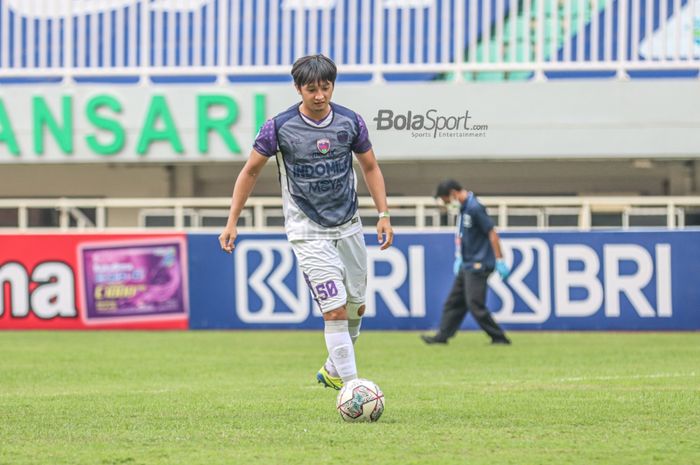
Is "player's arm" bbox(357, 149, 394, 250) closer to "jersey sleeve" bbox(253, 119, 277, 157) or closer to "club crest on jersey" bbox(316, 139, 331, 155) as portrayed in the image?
"club crest on jersey" bbox(316, 139, 331, 155)

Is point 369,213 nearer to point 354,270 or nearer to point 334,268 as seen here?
point 354,270

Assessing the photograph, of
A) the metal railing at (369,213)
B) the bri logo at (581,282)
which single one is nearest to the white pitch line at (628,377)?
the bri logo at (581,282)

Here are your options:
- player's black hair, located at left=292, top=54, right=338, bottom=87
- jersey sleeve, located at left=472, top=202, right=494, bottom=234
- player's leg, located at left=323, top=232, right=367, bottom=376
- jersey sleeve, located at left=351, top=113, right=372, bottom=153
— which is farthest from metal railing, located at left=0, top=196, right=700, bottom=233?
player's black hair, located at left=292, top=54, right=338, bottom=87

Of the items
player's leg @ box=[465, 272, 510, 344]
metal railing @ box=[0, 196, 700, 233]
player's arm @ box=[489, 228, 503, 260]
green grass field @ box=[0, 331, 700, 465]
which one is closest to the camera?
green grass field @ box=[0, 331, 700, 465]

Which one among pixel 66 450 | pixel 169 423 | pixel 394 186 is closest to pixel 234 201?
pixel 169 423

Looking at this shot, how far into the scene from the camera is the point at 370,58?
2173 cm

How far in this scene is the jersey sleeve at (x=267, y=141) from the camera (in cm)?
810

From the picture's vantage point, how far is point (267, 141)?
26.6 feet

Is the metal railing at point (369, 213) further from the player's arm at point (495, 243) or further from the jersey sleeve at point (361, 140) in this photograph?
the jersey sleeve at point (361, 140)

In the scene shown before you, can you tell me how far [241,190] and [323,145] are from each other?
22.0 inches

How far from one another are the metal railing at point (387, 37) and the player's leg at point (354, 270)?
12716 millimetres

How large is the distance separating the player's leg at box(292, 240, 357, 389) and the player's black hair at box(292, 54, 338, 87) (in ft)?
3.09

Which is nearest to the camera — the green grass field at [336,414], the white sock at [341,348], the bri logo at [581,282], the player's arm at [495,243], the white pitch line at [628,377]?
the green grass field at [336,414]

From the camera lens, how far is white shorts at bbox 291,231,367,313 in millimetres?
8133
